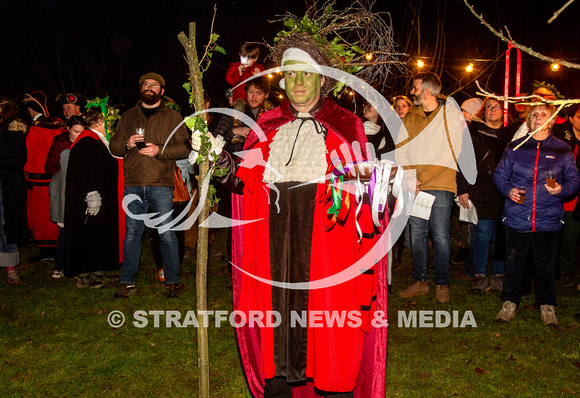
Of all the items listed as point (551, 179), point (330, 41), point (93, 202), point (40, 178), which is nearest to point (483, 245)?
point (551, 179)

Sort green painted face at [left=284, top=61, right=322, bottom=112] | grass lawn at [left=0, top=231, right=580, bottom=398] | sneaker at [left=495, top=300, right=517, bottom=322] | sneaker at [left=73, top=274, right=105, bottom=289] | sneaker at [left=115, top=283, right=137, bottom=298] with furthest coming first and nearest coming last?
sneaker at [left=73, top=274, right=105, bottom=289], sneaker at [left=115, top=283, right=137, bottom=298], sneaker at [left=495, top=300, right=517, bottom=322], grass lawn at [left=0, top=231, right=580, bottom=398], green painted face at [left=284, top=61, right=322, bottom=112]

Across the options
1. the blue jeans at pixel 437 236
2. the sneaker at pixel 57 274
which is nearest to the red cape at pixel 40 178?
the sneaker at pixel 57 274

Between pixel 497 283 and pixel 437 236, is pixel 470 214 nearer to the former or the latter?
pixel 437 236

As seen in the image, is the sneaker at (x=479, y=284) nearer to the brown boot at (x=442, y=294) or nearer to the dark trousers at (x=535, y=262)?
the brown boot at (x=442, y=294)

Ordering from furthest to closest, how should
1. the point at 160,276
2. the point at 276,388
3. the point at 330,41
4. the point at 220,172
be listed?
the point at 160,276
the point at 330,41
the point at 276,388
the point at 220,172

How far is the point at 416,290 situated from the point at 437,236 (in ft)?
2.57

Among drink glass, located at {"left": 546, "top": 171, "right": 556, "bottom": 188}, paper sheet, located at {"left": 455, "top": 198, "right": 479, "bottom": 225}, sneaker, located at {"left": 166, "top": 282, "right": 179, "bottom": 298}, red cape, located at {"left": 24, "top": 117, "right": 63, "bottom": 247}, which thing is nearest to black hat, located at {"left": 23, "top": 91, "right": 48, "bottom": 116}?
red cape, located at {"left": 24, "top": 117, "right": 63, "bottom": 247}

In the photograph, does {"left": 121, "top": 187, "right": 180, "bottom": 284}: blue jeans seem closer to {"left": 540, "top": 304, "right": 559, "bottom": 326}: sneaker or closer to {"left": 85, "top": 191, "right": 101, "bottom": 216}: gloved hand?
{"left": 85, "top": 191, "right": 101, "bottom": 216}: gloved hand

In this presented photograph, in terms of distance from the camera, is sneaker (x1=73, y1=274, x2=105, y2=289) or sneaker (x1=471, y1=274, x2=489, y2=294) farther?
sneaker (x1=73, y1=274, x2=105, y2=289)

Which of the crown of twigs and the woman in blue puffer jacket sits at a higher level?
the crown of twigs

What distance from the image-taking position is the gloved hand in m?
5.84

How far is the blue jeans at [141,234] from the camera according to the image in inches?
216

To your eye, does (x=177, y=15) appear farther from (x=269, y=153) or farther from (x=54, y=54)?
Result: (x=269, y=153)

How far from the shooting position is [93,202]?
5.85 metres
